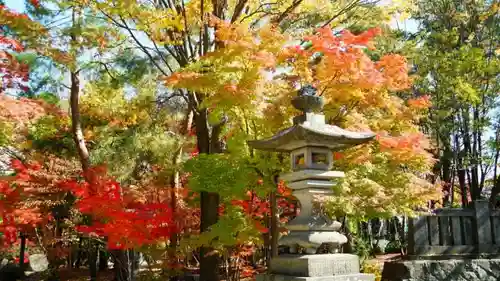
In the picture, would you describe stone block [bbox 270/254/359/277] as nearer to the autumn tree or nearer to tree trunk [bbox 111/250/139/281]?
tree trunk [bbox 111/250/139/281]

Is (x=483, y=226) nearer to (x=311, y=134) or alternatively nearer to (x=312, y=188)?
(x=312, y=188)

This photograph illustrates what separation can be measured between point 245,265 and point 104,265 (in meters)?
8.52

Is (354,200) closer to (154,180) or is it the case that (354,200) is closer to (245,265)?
(154,180)

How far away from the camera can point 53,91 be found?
1326 cm

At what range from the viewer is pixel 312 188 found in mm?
7043

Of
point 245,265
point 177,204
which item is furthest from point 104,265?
point 177,204

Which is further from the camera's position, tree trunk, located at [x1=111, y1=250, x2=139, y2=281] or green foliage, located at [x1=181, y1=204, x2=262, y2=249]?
tree trunk, located at [x1=111, y1=250, x2=139, y2=281]

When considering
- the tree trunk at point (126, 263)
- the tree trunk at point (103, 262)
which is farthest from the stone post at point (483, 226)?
the tree trunk at point (103, 262)

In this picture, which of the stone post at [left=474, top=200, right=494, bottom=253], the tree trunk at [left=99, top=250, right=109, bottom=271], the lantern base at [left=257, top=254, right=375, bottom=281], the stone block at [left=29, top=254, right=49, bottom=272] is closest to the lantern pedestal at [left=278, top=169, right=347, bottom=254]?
the lantern base at [left=257, top=254, right=375, bottom=281]

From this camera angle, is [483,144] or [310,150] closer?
[310,150]

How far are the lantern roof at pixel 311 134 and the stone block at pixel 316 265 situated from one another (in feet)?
5.83

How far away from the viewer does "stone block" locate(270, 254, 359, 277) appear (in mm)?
6609

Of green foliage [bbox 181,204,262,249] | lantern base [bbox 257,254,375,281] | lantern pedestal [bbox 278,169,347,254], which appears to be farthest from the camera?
green foliage [bbox 181,204,262,249]

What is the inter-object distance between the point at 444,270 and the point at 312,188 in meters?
4.16
